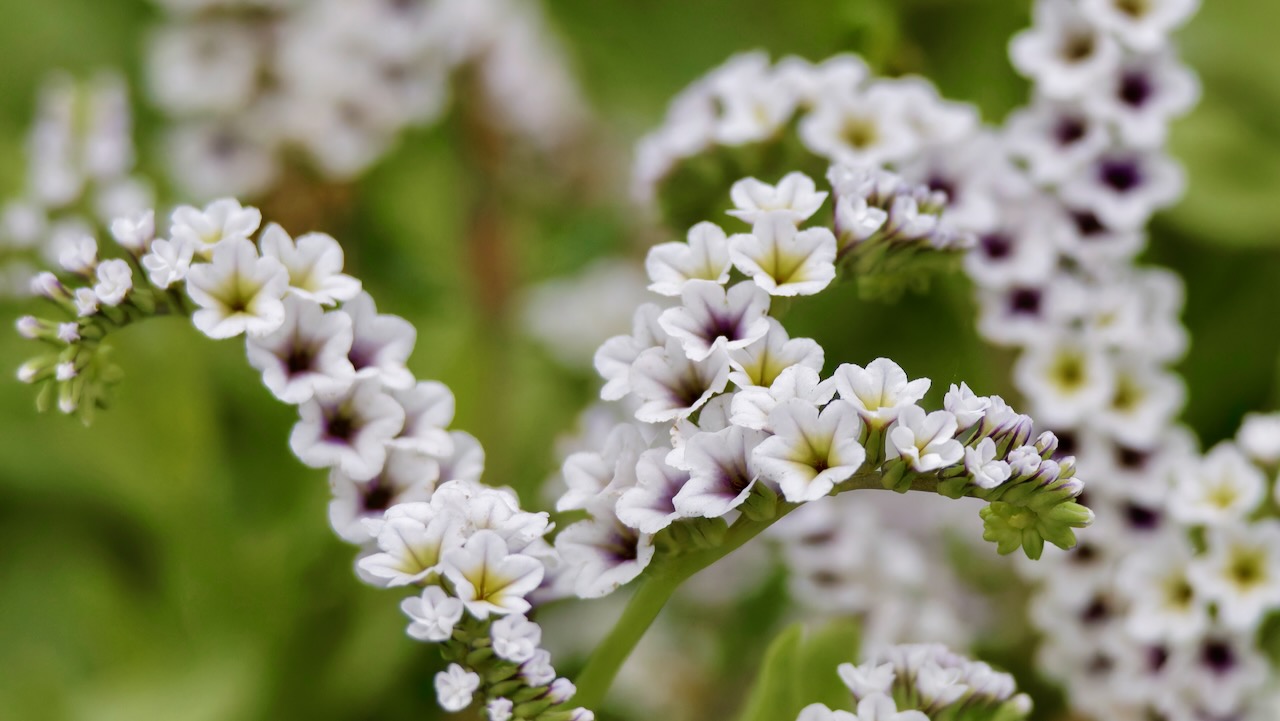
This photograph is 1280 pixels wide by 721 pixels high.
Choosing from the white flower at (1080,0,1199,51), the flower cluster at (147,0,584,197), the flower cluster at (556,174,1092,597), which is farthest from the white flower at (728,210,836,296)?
the flower cluster at (147,0,584,197)

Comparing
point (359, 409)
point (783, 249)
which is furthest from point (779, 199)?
point (359, 409)

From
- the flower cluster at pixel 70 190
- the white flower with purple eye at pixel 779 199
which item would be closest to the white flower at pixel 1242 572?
the white flower with purple eye at pixel 779 199

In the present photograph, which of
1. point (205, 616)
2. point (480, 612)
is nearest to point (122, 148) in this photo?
point (205, 616)

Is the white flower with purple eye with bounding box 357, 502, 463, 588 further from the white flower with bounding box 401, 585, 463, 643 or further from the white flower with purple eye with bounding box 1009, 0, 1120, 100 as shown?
the white flower with purple eye with bounding box 1009, 0, 1120, 100

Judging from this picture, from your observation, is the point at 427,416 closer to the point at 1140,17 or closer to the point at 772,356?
the point at 772,356

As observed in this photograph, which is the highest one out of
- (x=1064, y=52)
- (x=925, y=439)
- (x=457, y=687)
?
(x=1064, y=52)

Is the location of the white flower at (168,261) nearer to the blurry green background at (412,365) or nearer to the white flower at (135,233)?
the white flower at (135,233)
